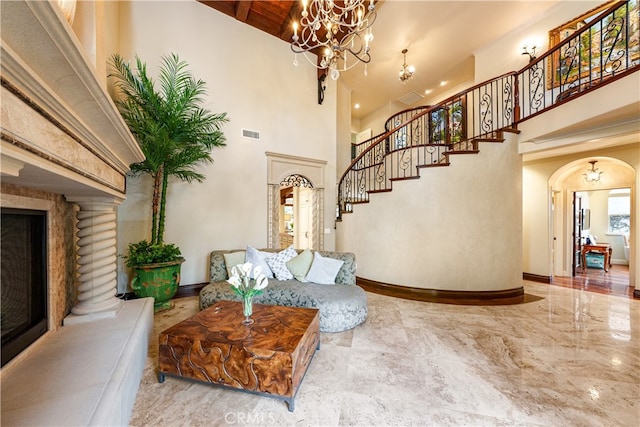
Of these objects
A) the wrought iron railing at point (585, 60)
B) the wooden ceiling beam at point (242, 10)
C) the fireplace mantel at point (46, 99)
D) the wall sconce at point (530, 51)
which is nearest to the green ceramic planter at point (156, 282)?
the fireplace mantel at point (46, 99)

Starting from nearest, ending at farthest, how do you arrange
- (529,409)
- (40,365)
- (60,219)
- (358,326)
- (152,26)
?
(40,365)
(529,409)
(60,219)
(358,326)
(152,26)

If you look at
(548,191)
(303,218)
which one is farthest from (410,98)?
(303,218)

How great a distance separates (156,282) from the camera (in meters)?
3.12

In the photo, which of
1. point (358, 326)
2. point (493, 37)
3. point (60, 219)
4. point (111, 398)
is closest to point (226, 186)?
point (60, 219)

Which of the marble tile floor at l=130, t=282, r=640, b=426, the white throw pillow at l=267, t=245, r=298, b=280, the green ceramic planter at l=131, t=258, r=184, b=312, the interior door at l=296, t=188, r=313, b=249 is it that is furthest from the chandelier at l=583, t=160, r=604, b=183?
the green ceramic planter at l=131, t=258, r=184, b=312

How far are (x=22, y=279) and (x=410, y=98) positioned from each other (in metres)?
8.61

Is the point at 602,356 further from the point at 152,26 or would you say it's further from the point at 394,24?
the point at 152,26

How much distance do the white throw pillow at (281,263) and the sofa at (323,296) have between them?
83mm

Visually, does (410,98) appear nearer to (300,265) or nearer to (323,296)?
(300,265)

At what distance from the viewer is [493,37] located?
5.13m

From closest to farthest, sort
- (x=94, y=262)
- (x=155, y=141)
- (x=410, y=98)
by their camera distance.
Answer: (x=94, y=262) < (x=155, y=141) < (x=410, y=98)

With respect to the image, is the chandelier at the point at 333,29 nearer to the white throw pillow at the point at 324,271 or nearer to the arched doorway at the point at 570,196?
the white throw pillow at the point at 324,271

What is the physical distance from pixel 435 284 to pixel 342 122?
15.5 feet

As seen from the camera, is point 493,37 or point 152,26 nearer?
point 152,26
